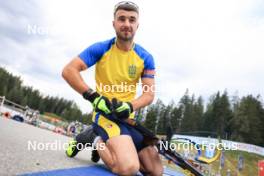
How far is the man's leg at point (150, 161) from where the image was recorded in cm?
388

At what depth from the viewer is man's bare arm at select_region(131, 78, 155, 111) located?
3.48 m

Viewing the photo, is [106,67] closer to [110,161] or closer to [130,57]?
[130,57]

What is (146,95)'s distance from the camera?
3.70 m

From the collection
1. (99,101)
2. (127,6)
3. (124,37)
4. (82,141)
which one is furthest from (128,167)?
(82,141)

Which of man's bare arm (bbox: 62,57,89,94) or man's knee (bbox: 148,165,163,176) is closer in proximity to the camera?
man's bare arm (bbox: 62,57,89,94)

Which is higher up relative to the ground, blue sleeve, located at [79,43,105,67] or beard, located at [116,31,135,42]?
beard, located at [116,31,135,42]

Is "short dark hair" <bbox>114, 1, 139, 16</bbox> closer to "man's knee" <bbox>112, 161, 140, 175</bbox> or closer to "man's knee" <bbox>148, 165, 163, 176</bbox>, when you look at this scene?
"man's knee" <bbox>112, 161, 140, 175</bbox>

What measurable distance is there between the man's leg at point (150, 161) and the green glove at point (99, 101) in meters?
1.12

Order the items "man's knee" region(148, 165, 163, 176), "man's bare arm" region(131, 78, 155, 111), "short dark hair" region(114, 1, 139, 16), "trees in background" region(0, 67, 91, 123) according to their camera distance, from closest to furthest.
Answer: "man's bare arm" region(131, 78, 155, 111) < "short dark hair" region(114, 1, 139, 16) < "man's knee" region(148, 165, 163, 176) < "trees in background" region(0, 67, 91, 123)

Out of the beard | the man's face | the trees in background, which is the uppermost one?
the trees in background

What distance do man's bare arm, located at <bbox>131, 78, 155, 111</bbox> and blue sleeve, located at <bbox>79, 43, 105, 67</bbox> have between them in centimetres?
68

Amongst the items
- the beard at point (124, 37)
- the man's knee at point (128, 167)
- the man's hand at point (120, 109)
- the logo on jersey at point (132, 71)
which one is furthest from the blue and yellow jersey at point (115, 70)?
the man's knee at point (128, 167)

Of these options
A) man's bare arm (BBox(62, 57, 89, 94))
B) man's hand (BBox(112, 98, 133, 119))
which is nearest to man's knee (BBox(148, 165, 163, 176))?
man's hand (BBox(112, 98, 133, 119))

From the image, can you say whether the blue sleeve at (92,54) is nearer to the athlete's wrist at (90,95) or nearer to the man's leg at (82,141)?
the athlete's wrist at (90,95)
